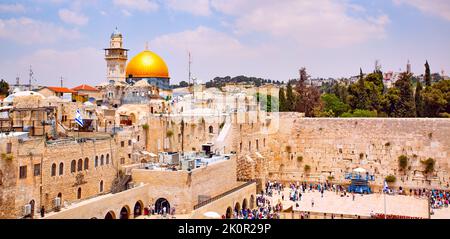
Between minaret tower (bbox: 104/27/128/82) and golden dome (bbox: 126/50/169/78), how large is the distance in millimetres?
571

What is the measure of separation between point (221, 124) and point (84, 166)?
779 cm

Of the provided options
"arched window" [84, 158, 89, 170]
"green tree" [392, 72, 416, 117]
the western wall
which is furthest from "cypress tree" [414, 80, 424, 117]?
"arched window" [84, 158, 89, 170]

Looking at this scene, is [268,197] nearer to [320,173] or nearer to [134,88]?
[320,173]

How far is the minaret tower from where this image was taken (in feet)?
102

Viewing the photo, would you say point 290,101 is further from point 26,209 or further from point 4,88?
point 26,209

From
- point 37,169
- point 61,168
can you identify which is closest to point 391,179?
point 61,168

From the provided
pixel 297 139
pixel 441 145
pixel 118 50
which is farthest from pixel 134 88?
pixel 441 145

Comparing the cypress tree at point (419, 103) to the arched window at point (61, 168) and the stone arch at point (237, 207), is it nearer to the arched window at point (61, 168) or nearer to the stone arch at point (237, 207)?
the stone arch at point (237, 207)

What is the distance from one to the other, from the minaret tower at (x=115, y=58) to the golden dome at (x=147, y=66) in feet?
1.87

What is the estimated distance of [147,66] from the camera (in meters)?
30.5

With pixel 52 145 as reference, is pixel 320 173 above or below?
below

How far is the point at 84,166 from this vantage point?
1423cm

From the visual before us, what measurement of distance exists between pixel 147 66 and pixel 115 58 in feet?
7.03

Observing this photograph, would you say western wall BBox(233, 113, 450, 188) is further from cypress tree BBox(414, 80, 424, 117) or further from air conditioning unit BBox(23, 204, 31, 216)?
air conditioning unit BBox(23, 204, 31, 216)
